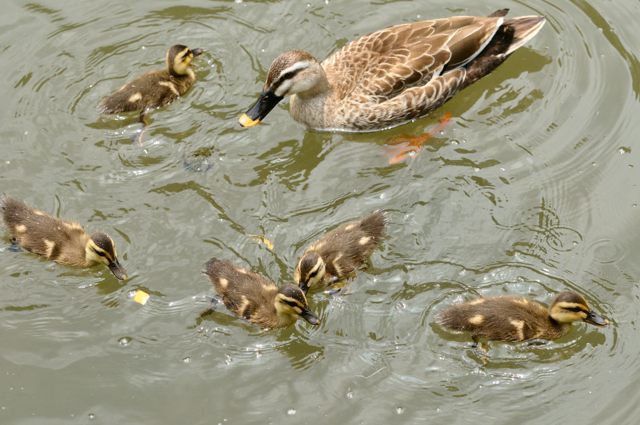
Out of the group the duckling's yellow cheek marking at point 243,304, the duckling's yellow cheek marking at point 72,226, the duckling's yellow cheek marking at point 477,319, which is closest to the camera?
the duckling's yellow cheek marking at point 477,319

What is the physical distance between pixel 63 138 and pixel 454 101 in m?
2.99

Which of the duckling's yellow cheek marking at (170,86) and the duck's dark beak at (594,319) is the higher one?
the duckling's yellow cheek marking at (170,86)

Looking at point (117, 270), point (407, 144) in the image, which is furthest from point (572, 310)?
point (117, 270)

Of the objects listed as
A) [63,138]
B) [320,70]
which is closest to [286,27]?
[320,70]

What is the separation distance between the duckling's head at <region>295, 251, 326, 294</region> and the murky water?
25 cm

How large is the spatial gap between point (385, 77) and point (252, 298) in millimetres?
2191

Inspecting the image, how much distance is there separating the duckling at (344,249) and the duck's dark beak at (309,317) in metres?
0.21

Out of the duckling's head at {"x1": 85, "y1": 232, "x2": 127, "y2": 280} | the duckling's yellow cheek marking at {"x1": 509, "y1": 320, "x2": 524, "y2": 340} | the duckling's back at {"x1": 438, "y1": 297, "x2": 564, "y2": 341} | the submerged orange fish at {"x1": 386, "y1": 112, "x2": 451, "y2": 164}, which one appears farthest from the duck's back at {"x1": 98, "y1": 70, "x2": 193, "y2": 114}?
the duckling's yellow cheek marking at {"x1": 509, "y1": 320, "x2": 524, "y2": 340}

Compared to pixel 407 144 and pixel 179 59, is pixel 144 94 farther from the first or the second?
pixel 407 144

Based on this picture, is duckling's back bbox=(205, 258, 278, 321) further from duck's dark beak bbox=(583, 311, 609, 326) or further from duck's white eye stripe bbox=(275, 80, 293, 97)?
duck's dark beak bbox=(583, 311, 609, 326)

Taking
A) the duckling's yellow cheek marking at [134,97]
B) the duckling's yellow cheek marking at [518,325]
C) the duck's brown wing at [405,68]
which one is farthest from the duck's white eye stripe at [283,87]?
the duckling's yellow cheek marking at [518,325]

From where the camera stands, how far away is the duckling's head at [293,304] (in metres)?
5.55

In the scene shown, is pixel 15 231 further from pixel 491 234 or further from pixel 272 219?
pixel 491 234

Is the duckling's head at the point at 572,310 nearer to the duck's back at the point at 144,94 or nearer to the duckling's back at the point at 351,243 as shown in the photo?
the duckling's back at the point at 351,243
